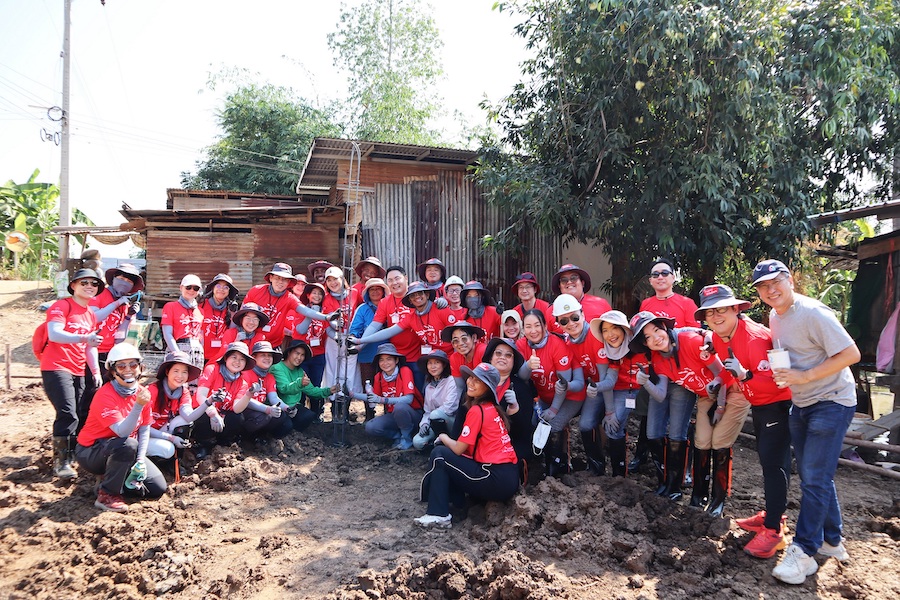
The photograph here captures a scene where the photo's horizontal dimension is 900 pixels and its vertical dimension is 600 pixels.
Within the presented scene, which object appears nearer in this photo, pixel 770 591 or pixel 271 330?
pixel 770 591

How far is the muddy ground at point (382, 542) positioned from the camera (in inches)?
169

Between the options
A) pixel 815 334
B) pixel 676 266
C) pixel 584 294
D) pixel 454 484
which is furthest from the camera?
pixel 676 266

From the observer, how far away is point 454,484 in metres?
5.43

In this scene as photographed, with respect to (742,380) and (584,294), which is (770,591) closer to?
(742,380)

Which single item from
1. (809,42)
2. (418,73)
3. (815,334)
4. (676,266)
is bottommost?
(815,334)

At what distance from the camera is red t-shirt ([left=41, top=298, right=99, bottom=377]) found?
6.13 metres

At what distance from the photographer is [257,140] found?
23.0 m

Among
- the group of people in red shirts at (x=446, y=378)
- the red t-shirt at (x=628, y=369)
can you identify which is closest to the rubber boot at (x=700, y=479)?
the group of people in red shirts at (x=446, y=378)

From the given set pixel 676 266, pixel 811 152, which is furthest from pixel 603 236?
pixel 811 152

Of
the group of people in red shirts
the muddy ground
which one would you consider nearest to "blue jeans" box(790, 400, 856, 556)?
the group of people in red shirts

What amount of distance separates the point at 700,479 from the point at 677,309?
5.26 feet

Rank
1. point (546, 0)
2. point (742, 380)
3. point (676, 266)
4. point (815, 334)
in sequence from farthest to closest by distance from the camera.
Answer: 1. point (676, 266)
2. point (546, 0)
3. point (742, 380)
4. point (815, 334)

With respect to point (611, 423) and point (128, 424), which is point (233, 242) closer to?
point (128, 424)

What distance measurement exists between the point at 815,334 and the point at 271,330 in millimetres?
5869
